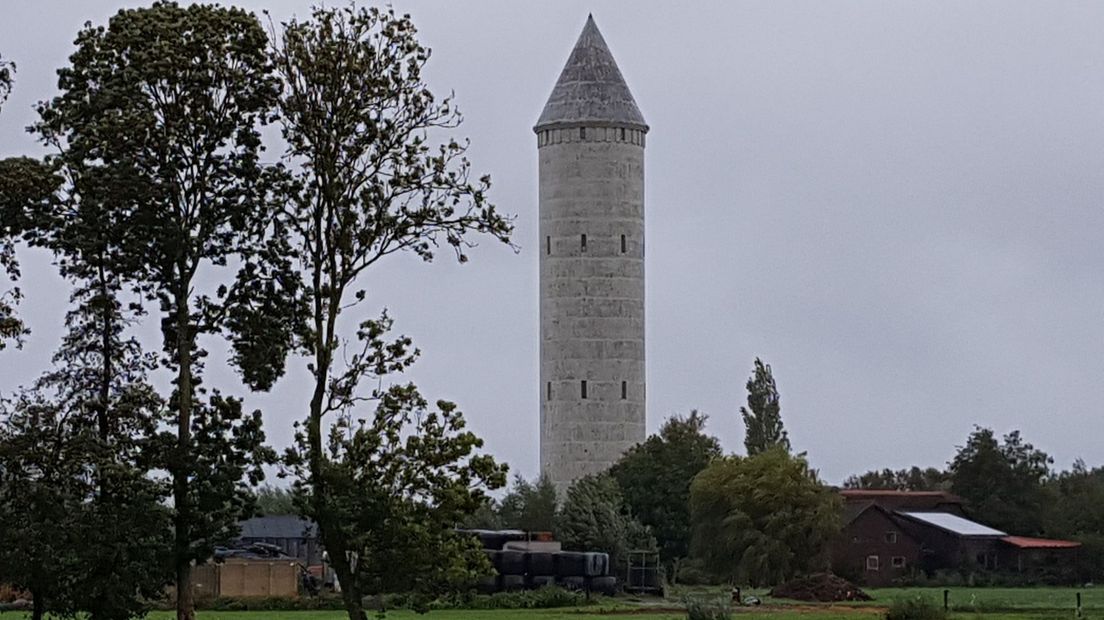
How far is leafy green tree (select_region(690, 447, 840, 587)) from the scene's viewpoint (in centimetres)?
6912

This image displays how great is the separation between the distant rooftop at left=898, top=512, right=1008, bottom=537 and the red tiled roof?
0.63m

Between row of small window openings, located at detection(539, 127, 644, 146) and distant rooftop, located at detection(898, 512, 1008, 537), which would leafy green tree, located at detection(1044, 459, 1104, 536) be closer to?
distant rooftop, located at detection(898, 512, 1008, 537)

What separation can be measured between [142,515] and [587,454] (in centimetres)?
6663

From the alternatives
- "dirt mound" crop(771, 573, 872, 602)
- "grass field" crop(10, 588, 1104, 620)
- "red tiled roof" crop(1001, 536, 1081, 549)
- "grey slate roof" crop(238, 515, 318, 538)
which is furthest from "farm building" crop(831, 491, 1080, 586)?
"grey slate roof" crop(238, 515, 318, 538)

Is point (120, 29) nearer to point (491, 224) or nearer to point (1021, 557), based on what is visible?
point (491, 224)

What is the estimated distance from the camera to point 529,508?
87562mm

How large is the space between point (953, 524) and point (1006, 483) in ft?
15.3

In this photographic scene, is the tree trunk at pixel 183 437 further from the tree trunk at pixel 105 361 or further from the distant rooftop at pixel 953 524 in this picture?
the distant rooftop at pixel 953 524

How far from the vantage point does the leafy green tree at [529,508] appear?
8638 centimetres

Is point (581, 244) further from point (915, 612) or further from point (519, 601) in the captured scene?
point (915, 612)

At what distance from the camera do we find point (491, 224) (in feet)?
99.9

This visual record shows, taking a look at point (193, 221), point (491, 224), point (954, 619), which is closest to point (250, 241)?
point (193, 221)

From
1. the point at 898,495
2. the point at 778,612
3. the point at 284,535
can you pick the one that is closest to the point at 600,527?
the point at 284,535

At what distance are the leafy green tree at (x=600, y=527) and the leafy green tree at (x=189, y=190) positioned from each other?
44.5 metres
